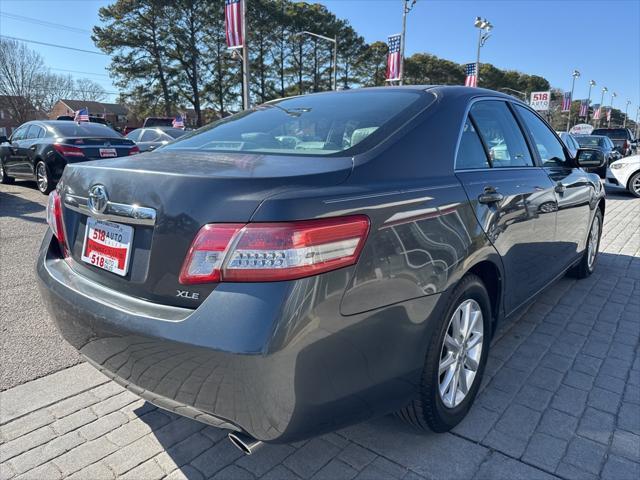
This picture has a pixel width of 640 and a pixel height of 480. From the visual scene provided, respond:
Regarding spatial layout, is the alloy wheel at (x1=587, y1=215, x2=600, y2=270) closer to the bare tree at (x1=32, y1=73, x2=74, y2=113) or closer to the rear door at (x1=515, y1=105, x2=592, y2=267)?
the rear door at (x1=515, y1=105, x2=592, y2=267)

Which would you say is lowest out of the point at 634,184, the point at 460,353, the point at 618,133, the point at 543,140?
the point at 460,353

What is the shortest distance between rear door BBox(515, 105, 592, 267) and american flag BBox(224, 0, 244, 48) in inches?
554

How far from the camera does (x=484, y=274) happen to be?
250cm

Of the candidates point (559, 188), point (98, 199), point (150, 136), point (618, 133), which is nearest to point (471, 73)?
point (618, 133)

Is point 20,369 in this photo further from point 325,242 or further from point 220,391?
point 325,242

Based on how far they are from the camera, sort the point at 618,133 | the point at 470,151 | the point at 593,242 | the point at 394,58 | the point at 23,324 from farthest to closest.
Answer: the point at 394,58
the point at 618,133
the point at 593,242
the point at 23,324
the point at 470,151

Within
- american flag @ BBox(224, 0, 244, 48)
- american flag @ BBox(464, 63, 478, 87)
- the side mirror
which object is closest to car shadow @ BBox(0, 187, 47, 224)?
the side mirror

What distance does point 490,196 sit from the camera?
2377 mm

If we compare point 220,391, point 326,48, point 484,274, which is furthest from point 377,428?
point 326,48

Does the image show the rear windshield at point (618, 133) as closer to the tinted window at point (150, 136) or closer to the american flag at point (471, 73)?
the american flag at point (471, 73)

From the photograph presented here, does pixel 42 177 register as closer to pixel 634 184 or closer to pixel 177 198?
pixel 177 198

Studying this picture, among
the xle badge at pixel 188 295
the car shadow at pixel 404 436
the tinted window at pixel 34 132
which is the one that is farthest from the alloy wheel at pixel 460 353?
the tinted window at pixel 34 132

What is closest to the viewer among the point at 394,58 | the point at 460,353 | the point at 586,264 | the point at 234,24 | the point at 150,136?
the point at 460,353

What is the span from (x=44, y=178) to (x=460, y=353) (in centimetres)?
990
